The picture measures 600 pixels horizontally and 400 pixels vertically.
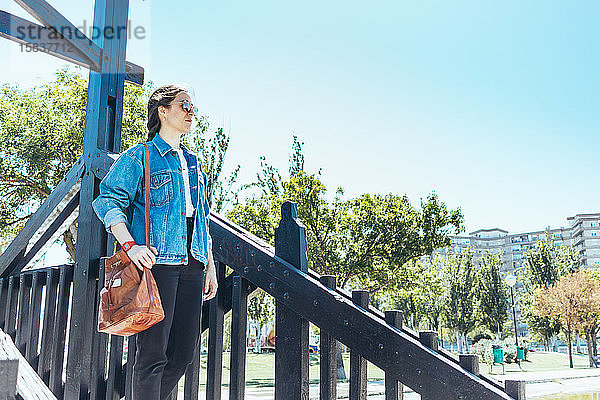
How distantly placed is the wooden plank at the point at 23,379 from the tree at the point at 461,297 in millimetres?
37463

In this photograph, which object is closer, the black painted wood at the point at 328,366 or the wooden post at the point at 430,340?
the wooden post at the point at 430,340

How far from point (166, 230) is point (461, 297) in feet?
124

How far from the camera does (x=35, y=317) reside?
303 centimetres

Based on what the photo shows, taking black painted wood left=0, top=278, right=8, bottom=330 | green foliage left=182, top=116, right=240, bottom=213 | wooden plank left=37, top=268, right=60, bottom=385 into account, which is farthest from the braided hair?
green foliage left=182, top=116, right=240, bottom=213

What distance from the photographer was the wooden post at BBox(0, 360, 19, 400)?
2.46 ft

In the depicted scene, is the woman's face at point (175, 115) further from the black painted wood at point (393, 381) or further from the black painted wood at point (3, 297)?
the black painted wood at point (3, 297)

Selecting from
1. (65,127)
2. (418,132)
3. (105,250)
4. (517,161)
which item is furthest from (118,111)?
(517,161)

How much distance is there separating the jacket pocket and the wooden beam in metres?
1.47

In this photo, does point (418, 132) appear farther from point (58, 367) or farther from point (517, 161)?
point (58, 367)

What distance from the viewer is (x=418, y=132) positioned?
1233 inches

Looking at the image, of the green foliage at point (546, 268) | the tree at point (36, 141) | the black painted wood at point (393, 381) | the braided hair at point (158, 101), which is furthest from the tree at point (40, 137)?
the green foliage at point (546, 268)

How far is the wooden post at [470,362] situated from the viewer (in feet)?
5.71

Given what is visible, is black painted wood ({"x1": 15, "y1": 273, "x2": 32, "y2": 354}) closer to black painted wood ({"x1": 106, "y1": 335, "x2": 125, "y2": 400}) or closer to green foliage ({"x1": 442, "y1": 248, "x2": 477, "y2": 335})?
black painted wood ({"x1": 106, "y1": 335, "x2": 125, "y2": 400})

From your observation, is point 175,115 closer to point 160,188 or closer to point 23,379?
point 160,188
